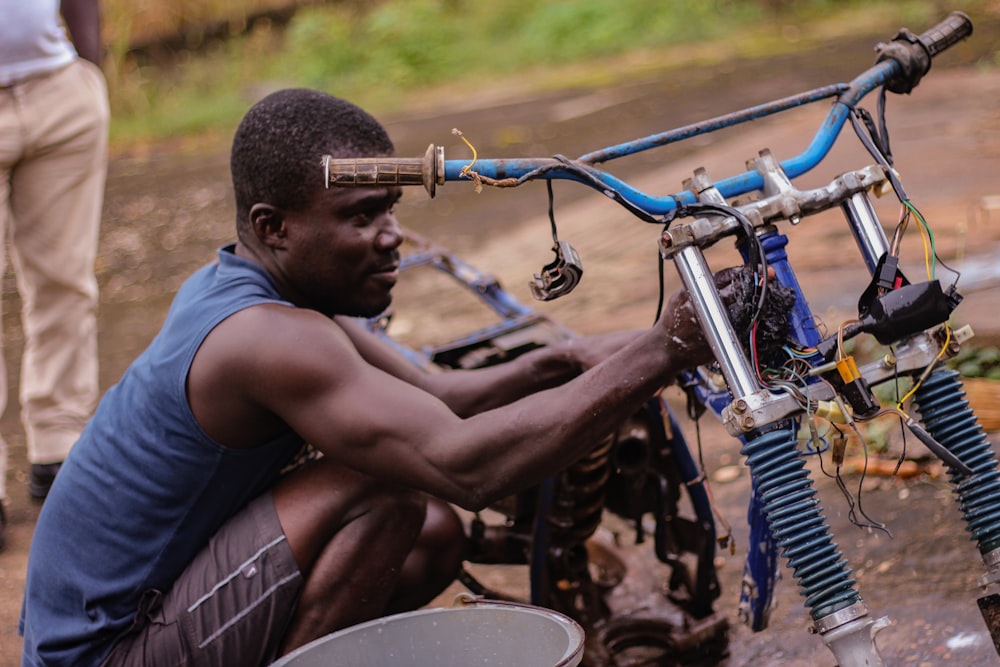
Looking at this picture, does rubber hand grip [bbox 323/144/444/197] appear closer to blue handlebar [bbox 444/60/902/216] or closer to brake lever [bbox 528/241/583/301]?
blue handlebar [bbox 444/60/902/216]

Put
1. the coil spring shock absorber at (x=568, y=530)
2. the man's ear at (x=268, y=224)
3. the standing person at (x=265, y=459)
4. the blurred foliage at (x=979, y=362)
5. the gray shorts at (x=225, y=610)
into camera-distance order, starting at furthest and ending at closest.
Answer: the blurred foliage at (x=979, y=362), the coil spring shock absorber at (x=568, y=530), the man's ear at (x=268, y=224), the gray shorts at (x=225, y=610), the standing person at (x=265, y=459)

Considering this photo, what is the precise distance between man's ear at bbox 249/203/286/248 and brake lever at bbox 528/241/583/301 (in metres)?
0.79

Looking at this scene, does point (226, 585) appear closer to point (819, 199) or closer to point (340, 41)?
point (819, 199)

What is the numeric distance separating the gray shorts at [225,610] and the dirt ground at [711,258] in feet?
3.52

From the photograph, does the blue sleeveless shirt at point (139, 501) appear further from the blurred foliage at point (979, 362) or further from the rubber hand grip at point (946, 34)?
the blurred foliage at point (979, 362)

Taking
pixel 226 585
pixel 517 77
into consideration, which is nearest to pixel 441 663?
pixel 226 585

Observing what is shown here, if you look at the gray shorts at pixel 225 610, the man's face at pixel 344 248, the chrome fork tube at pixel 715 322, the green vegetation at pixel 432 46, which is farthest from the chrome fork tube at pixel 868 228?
the green vegetation at pixel 432 46

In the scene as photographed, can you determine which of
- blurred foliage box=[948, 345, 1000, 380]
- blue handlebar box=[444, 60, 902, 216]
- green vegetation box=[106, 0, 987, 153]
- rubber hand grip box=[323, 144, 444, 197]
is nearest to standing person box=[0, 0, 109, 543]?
rubber hand grip box=[323, 144, 444, 197]

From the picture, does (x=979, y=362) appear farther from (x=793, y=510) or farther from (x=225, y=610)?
→ (x=225, y=610)

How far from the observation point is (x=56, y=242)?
428cm

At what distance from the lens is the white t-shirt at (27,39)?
13.3 ft

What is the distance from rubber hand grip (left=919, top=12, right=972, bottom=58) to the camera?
2.48 meters

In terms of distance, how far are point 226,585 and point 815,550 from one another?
128cm

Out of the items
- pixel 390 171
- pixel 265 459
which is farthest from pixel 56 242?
pixel 390 171
